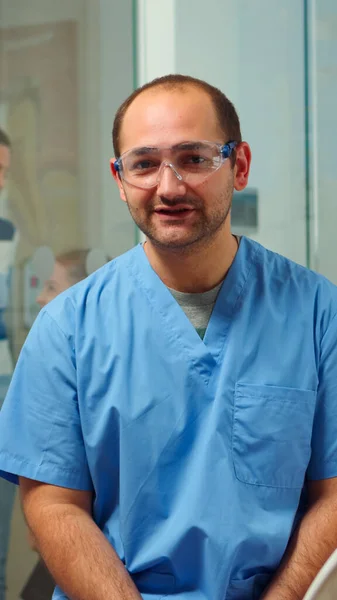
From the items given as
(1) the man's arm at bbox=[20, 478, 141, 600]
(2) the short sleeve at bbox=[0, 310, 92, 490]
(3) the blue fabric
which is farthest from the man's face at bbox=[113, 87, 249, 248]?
(3) the blue fabric

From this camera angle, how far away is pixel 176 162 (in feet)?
3.82

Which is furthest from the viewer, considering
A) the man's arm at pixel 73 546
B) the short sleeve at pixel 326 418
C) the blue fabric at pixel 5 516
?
the blue fabric at pixel 5 516

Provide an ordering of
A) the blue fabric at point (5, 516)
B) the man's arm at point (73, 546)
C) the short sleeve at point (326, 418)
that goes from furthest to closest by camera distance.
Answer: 1. the blue fabric at point (5, 516)
2. the short sleeve at point (326, 418)
3. the man's arm at point (73, 546)

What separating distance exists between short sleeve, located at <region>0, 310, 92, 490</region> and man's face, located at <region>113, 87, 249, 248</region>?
22 centimetres

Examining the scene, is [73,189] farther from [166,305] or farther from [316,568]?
[316,568]

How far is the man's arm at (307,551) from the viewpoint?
1.11 metres

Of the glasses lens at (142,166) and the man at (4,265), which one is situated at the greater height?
the glasses lens at (142,166)

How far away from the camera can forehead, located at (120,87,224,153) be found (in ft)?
3.83

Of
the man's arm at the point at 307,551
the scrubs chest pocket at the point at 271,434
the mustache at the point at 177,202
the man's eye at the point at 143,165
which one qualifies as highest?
the man's eye at the point at 143,165

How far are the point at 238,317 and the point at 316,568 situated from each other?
376 mm

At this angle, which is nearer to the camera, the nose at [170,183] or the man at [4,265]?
the nose at [170,183]

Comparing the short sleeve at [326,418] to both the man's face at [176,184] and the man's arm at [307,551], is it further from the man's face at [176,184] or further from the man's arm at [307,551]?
the man's face at [176,184]

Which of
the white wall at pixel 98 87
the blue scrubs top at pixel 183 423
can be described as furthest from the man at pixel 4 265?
the blue scrubs top at pixel 183 423

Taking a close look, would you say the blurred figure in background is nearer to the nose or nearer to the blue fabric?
the blue fabric
